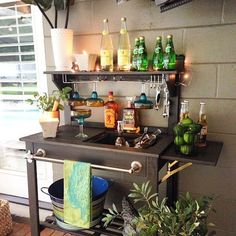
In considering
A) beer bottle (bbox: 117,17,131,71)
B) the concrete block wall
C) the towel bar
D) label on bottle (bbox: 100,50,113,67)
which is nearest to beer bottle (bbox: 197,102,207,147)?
the concrete block wall

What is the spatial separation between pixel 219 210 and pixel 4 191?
1.72 metres

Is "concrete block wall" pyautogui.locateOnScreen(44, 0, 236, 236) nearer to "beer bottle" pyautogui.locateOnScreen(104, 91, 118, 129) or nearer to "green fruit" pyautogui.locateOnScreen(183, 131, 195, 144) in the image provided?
"beer bottle" pyautogui.locateOnScreen(104, 91, 118, 129)

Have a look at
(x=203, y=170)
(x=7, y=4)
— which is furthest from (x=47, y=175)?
(x=7, y=4)

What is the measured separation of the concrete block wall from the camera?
4.51ft

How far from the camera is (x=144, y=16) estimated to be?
1510 mm

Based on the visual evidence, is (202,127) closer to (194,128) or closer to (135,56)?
(194,128)

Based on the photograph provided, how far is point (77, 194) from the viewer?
1379 millimetres

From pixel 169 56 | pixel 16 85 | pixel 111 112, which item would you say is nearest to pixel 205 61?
pixel 169 56

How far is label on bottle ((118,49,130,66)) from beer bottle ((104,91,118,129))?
0.22 m

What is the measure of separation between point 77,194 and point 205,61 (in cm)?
98

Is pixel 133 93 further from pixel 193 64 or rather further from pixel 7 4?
pixel 7 4

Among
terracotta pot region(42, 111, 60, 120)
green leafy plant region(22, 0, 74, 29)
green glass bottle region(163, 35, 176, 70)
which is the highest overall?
green leafy plant region(22, 0, 74, 29)

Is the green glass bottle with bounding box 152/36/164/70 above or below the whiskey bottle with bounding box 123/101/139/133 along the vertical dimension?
above

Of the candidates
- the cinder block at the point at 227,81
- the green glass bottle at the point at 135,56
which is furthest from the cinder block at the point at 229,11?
the green glass bottle at the point at 135,56
